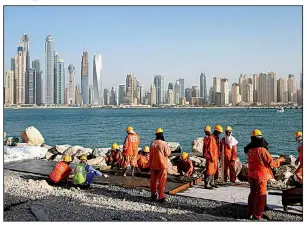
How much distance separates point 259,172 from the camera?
659cm

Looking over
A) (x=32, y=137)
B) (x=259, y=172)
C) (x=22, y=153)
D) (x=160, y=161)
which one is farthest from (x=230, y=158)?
(x=32, y=137)

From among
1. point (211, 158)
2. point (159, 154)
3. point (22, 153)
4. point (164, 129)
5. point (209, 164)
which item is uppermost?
point (159, 154)

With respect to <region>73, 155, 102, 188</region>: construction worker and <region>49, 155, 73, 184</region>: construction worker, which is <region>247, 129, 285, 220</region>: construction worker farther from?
<region>49, 155, 73, 184</region>: construction worker

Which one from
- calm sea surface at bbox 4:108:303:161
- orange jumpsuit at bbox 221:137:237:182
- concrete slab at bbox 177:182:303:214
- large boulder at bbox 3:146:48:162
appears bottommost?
calm sea surface at bbox 4:108:303:161

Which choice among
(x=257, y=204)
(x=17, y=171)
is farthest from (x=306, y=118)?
(x=17, y=171)

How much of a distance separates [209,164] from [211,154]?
9.8 inches

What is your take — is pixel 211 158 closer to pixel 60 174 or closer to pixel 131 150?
pixel 131 150

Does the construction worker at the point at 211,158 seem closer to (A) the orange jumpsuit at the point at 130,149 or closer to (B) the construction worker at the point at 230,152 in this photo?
(B) the construction worker at the point at 230,152

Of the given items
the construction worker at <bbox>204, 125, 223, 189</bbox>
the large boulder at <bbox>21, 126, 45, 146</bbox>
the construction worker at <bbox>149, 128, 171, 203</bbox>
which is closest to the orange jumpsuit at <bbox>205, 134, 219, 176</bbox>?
the construction worker at <bbox>204, 125, 223, 189</bbox>

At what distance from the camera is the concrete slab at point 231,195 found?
24.1 feet

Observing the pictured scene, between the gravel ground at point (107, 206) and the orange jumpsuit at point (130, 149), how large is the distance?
52.6 inches

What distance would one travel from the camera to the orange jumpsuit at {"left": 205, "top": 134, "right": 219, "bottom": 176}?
892 cm

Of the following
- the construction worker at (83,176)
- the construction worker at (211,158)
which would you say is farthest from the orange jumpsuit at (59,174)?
the construction worker at (211,158)
